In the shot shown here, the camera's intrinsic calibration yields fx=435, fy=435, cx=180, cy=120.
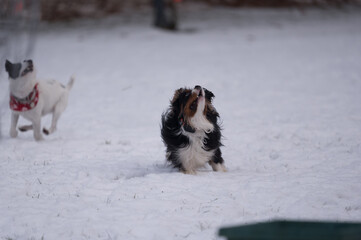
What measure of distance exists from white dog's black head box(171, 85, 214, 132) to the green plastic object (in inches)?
124

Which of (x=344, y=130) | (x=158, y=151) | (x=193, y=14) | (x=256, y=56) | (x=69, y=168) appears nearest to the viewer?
(x=69, y=168)

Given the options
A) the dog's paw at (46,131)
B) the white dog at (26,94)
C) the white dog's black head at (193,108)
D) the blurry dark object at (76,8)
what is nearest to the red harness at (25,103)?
the white dog at (26,94)

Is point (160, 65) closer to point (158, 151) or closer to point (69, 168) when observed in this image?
point (158, 151)

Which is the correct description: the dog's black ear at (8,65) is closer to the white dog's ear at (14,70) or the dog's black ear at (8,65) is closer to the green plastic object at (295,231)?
the white dog's ear at (14,70)

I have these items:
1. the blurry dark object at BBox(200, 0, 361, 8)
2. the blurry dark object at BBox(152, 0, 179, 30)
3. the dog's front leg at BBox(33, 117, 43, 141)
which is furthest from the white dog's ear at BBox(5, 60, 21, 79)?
the blurry dark object at BBox(200, 0, 361, 8)

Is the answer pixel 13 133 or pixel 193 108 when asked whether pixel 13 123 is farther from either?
pixel 193 108

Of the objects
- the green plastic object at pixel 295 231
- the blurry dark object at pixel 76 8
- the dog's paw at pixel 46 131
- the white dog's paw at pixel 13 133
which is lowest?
the blurry dark object at pixel 76 8

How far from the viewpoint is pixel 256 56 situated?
62.7 feet

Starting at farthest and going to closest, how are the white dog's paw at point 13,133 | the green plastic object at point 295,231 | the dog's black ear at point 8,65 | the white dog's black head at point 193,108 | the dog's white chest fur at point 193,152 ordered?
1. the white dog's paw at point 13,133
2. the dog's black ear at point 8,65
3. the dog's white chest fur at point 193,152
4. the white dog's black head at point 193,108
5. the green plastic object at point 295,231

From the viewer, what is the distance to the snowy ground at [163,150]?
4.63m

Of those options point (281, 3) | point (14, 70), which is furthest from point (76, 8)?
point (14, 70)

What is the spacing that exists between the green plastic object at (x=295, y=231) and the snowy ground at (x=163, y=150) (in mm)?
1617

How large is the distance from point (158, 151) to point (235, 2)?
2831 cm

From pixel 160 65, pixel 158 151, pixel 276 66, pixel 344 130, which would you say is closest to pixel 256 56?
pixel 276 66
